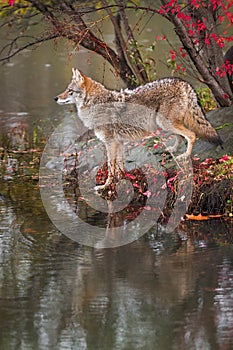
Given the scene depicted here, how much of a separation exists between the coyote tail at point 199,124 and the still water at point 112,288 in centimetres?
155

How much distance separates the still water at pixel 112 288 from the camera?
668 centimetres

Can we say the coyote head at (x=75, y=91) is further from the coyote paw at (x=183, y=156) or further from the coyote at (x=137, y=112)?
the coyote paw at (x=183, y=156)

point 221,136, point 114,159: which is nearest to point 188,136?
point 221,136

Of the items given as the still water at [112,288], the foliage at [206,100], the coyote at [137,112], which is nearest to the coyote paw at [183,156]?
the coyote at [137,112]

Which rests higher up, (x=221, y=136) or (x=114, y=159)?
(x=221, y=136)

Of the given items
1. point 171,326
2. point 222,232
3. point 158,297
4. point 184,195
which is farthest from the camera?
point 184,195

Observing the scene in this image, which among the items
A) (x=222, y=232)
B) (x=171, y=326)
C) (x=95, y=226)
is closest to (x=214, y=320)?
(x=171, y=326)

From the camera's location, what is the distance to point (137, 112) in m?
11.3

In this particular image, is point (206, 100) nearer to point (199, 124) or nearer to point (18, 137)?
point (18, 137)

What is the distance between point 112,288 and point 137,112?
3976 mm

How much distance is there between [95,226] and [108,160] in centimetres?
159

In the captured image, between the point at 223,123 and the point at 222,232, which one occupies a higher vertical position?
the point at 223,123

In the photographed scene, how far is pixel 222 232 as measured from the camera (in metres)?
9.50

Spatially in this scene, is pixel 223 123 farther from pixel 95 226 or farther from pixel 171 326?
pixel 171 326
